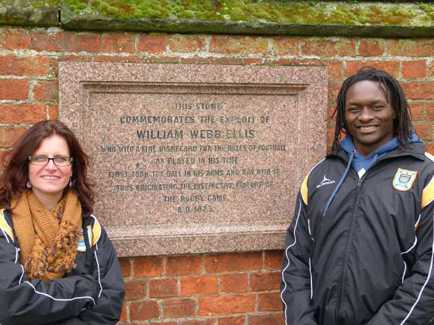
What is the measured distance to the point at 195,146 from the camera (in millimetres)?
3182

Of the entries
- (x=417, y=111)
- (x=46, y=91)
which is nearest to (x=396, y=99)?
(x=417, y=111)

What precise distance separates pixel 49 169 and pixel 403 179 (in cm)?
154

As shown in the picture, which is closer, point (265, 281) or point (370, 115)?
point (370, 115)

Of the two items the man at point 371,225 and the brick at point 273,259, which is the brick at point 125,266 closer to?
the brick at point 273,259

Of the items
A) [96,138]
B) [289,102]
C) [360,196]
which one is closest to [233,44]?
[289,102]

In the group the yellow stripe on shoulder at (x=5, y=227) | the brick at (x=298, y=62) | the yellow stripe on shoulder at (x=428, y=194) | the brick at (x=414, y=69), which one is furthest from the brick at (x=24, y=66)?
the brick at (x=414, y=69)

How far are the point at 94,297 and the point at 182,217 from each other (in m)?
0.85

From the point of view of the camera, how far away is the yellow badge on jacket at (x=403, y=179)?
7.89ft

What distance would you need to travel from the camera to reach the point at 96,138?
3035 mm

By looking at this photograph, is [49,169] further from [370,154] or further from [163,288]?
[370,154]

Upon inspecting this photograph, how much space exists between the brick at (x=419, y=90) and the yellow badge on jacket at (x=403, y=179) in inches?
42.7

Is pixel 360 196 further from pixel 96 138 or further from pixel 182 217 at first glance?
pixel 96 138

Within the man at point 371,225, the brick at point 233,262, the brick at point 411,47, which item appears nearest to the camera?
the man at point 371,225

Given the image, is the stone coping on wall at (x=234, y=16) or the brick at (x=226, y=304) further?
the brick at (x=226, y=304)
